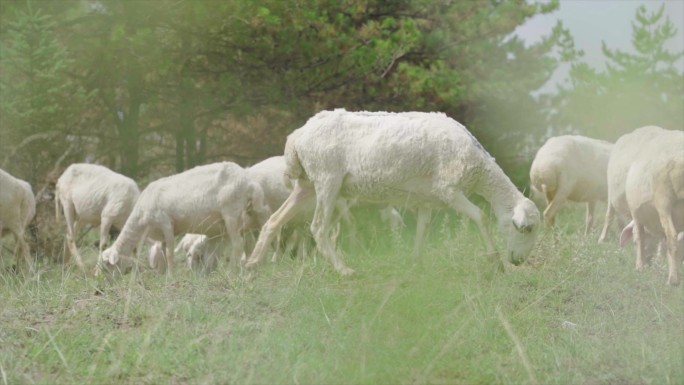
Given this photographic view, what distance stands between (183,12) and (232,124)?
314 cm

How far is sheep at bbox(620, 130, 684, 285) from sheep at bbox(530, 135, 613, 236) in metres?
4.18

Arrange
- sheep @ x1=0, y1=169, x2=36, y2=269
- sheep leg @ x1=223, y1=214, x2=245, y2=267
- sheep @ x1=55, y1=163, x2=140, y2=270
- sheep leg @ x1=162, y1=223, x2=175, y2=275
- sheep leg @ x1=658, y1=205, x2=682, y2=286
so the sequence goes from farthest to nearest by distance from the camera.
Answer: sheep @ x1=55, y1=163, x2=140, y2=270, sheep @ x1=0, y1=169, x2=36, y2=269, sheep leg @ x1=162, y1=223, x2=175, y2=275, sheep leg @ x1=223, y1=214, x2=245, y2=267, sheep leg @ x1=658, y1=205, x2=682, y2=286

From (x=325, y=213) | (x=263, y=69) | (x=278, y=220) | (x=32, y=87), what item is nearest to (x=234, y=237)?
(x=278, y=220)

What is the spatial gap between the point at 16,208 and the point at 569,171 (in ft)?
21.7

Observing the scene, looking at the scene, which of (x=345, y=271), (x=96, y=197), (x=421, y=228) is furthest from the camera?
(x=96, y=197)

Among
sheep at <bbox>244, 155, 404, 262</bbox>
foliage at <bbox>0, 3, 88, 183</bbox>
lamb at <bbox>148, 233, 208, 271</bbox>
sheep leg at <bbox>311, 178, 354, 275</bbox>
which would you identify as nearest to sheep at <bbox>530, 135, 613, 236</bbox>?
sheep at <bbox>244, 155, 404, 262</bbox>

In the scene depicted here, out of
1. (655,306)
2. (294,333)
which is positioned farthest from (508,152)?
(294,333)

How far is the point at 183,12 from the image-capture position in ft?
47.1

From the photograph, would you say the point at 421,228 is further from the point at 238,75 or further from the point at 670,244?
the point at 238,75

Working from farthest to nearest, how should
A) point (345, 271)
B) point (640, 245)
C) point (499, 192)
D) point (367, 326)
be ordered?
point (499, 192) → point (640, 245) → point (345, 271) → point (367, 326)

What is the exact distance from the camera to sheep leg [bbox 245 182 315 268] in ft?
27.8

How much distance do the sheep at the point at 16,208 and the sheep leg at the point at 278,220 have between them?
3.57 metres

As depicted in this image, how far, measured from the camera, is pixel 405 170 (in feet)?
26.2

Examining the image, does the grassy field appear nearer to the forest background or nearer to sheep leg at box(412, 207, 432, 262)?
sheep leg at box(412, 207, 432, 262)
